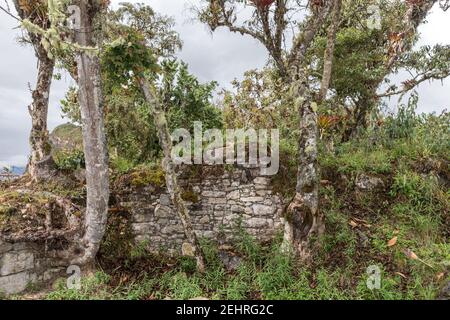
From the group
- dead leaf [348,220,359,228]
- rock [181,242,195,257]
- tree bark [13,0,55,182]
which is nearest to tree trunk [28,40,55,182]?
tree bark [13,0,55,182]

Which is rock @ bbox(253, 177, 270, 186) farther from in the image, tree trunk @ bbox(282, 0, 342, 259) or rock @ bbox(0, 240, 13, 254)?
rock @ bbox(0, 240, 13, 254)

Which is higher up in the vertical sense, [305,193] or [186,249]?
[305,193]

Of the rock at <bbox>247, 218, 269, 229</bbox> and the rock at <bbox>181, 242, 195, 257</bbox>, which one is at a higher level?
the rock at <bbox>247, 218, 269, 229</bbox>

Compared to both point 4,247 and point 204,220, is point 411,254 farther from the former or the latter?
point 4,247

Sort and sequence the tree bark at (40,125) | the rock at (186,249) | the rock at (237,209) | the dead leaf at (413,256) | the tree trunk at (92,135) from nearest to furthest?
the dead leaf at (413,256)
the tree trunk at (92,135)
the rock at (186,249)
the rock at (237,209)
the tree bark at (40,125)

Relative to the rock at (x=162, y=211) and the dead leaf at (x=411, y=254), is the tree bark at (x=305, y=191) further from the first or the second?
the rock at (x=162, y=211)

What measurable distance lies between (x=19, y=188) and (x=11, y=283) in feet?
5.69

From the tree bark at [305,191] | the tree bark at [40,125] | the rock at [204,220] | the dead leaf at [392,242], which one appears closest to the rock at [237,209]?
the rock at [204,220]

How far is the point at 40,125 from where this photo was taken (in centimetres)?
589

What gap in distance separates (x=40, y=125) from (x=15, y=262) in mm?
2468

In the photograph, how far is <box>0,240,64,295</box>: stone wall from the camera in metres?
4.45

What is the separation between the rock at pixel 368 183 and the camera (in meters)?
5.34

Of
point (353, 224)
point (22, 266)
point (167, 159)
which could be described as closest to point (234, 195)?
point (167, 159)

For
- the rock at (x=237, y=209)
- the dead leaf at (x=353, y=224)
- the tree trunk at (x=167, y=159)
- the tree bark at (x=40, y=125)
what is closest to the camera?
the tree trunk at (x=167, y=159)
